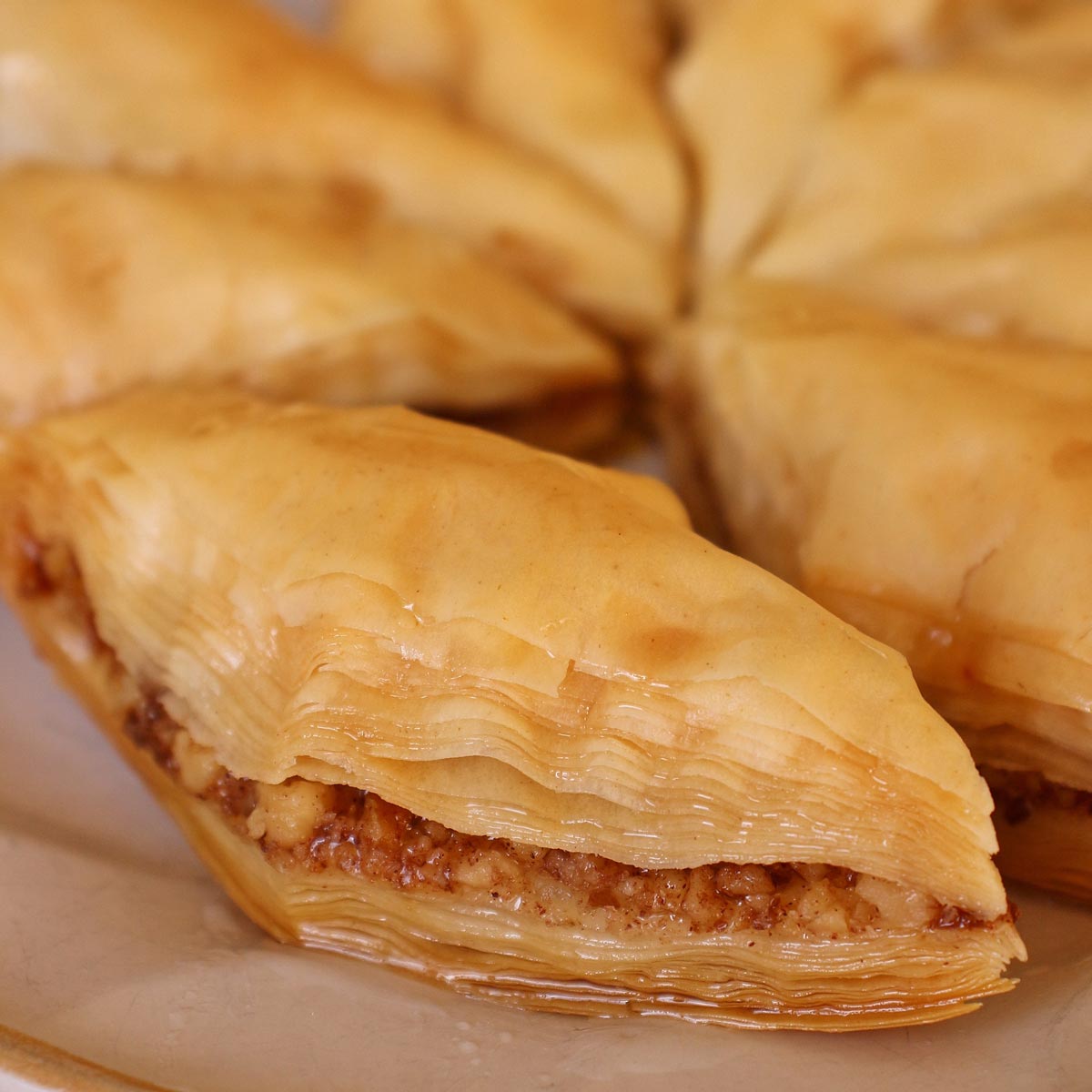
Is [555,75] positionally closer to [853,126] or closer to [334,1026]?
[853,126]

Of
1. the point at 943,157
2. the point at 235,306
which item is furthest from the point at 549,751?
the point at 943,157

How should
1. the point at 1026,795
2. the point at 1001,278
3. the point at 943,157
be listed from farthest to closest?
1. the point at 943,157
2. the point at 1001,278
3. the point at 1026,795

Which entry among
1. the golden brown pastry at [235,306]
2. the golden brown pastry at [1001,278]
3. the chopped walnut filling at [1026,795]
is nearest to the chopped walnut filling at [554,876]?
the chopped walnut filling at [1026,795]

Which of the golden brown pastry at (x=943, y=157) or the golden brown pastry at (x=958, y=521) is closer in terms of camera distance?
the golden brown pastry at (x=958, y=521)

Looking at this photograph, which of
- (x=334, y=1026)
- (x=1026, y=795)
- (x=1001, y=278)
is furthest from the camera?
(x=1001, y=278)

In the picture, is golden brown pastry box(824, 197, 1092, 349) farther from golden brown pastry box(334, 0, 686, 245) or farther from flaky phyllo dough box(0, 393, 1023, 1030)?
flaky phyllo dough box(0, 393, 1023, 1030)

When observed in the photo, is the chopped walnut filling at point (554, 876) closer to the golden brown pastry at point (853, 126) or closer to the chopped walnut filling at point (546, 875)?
the chopped walnut filling at point (546, 875)

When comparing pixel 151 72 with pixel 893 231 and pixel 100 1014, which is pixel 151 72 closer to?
pixel 893 231
